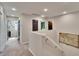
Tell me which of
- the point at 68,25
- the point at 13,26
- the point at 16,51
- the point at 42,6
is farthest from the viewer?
the point at 13,26

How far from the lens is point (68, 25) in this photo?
21.5 ft

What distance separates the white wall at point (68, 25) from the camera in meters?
5.80

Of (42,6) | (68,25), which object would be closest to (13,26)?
(68,25)

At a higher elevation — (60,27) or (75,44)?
(60,27)

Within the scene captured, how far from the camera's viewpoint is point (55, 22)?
26.6 feet

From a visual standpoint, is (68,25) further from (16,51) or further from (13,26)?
(13,26)

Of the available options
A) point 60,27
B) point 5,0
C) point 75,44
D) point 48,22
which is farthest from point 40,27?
point 5,0

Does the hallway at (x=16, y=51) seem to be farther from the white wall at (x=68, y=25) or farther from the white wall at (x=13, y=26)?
the white wall at (x=13, y=26)

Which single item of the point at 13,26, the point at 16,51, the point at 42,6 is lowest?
the point at 16,51

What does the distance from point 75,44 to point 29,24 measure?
3.20 m

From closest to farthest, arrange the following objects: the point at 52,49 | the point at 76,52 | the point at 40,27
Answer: the point at 52,49, the point at 76,52, the point at 40,27

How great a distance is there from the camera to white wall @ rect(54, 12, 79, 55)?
19.0 ft

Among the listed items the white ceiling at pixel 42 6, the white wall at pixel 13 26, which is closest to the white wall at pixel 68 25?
the white ceiling at pixel 42 6

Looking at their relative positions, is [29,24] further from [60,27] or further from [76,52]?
[76,52]
